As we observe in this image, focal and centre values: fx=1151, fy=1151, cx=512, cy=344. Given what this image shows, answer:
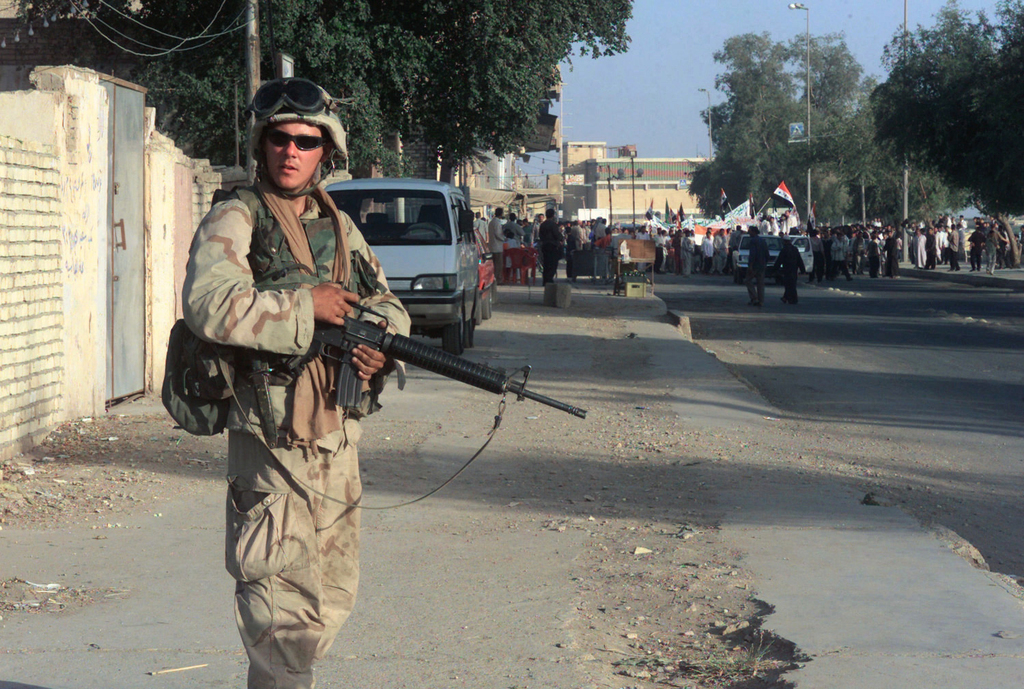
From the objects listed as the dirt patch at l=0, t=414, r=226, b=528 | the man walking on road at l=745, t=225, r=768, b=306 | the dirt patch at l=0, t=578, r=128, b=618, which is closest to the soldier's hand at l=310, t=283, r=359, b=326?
the dirt patch at l=0, t=578, r=128, b=618

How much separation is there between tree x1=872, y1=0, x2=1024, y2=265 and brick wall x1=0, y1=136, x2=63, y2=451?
25522 millimetres

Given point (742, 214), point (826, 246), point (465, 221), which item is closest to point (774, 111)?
point (742, 214)

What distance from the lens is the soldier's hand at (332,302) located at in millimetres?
2924

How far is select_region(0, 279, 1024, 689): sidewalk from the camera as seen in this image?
3.88 m

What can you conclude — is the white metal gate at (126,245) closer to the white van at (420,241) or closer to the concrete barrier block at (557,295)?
the white van at (420,241)

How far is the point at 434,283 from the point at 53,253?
5.42 meters

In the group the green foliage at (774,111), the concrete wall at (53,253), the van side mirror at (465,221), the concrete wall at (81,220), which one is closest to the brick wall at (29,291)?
the concrete wall at (53,253)

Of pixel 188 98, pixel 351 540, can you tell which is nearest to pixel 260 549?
pixel 351 540

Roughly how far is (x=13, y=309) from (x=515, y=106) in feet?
53.4

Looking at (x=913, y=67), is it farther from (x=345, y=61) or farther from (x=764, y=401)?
(x=764, y=401)

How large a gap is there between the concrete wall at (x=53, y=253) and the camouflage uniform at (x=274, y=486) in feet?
17.1

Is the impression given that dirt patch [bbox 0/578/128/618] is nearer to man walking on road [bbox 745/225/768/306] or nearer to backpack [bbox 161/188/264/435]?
backpack [bbox 161/188/264/435]

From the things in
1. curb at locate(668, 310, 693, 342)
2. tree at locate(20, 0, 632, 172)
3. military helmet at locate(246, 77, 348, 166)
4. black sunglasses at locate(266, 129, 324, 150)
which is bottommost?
curb at locate(668, 310, 693, 342)

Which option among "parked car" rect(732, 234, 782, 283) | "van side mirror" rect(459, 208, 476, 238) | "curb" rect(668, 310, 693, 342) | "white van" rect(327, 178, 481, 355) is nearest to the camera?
"white van" rect(327, 178, 481, 355)
